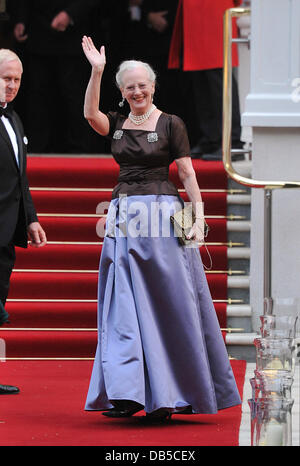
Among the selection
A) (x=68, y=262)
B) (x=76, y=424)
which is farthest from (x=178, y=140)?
(x=68, y=262)

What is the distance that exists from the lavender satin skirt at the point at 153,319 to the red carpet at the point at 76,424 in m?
0.10

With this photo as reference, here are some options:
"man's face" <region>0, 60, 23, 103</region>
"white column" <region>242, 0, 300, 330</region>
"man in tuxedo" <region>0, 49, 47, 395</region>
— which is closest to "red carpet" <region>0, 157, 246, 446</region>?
"white column" <region>242, 0, 300, 330</region>

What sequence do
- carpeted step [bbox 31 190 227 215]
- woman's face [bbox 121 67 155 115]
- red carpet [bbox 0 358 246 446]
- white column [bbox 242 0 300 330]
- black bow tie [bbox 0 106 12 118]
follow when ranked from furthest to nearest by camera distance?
carpeted step [bbox 31 190 227 215] → white column [bbox 242 0 300 330] → black bow tie [bbox 0 106 12 118] → woman's face [bbox 121 67 155 115] → red carpet [bbox 0 358 246 446]

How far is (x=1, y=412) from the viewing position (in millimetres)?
5480

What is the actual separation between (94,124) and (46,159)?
13.9 ft

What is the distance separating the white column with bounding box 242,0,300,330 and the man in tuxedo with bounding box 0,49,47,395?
5.80 ft

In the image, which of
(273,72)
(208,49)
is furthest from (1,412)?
(208,49)

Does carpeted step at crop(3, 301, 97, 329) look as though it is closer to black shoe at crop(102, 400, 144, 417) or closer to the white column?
the white column

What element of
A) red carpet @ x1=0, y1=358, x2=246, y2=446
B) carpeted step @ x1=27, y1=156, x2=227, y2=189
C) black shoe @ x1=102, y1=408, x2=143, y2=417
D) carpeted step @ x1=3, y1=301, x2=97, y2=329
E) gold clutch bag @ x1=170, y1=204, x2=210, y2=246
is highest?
carpeted step @ x1=27, y1=156, x2=227, y2=189

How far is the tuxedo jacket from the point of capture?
5.84m

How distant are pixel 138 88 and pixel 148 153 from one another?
0.96 feet

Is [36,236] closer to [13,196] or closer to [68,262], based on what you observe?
[13,196]

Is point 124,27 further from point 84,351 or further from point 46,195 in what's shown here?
point 84,351

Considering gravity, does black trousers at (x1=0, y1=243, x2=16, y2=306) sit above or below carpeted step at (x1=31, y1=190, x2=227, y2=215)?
below
